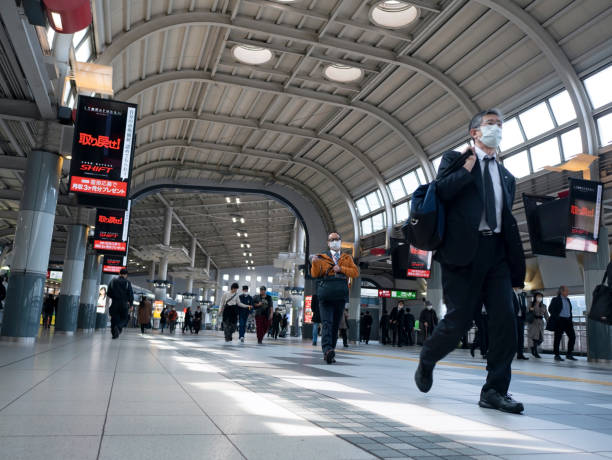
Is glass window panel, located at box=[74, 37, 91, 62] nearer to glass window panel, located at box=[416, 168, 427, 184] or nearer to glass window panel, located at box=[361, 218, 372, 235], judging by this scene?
glass window panel, located at box=[416, 168, 427, 184]

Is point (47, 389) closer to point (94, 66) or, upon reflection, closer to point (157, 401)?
point (157, 401)

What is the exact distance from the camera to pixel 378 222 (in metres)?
30.0

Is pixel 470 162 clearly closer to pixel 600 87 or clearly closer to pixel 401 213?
pixel 600 87

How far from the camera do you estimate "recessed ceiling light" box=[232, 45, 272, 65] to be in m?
18.9

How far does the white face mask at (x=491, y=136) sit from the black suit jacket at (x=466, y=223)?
0.77 ft

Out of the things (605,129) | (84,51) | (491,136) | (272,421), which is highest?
(84,51)

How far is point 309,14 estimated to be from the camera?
53.3 ft

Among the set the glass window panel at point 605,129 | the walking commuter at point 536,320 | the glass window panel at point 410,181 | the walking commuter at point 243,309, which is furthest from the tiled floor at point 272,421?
the glass window panel at point 410,181

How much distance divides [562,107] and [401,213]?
36.1ft

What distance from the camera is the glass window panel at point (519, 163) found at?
789 inches

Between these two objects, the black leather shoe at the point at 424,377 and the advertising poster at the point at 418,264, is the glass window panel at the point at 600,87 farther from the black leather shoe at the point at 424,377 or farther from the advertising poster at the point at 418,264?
the black leather shoe at the point at 424,377

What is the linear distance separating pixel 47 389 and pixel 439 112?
20311 millimetres

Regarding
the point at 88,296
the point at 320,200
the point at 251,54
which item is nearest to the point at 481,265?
the point at 251,54

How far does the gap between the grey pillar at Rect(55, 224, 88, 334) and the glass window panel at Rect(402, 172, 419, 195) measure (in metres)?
14.9
